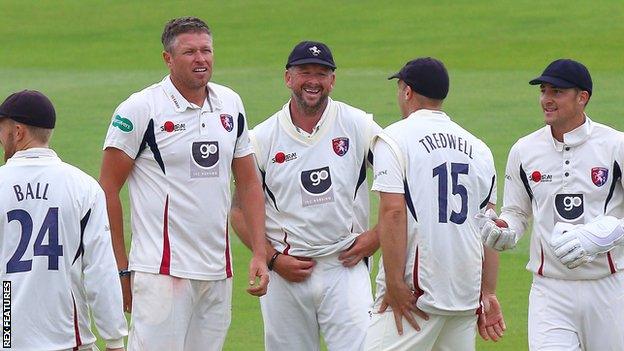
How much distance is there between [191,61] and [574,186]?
7.87 feet

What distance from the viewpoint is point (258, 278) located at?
8.33 meters

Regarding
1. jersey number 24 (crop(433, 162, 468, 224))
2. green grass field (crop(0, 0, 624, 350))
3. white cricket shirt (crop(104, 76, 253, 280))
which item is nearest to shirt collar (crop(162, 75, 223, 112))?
white cricket shirt (crop(104, 76, 253, 280))

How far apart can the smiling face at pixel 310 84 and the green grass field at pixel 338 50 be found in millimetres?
5812

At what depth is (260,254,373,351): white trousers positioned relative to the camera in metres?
8.73

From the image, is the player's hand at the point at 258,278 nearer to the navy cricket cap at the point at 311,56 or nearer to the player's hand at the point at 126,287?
the player's hand at the point at 126,287

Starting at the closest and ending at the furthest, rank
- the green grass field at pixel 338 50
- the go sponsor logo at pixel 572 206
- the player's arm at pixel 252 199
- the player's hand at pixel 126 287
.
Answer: the player's hand at pixel 126 287, the player's arm at pixel 252 199, the go sponsor logo at pixel 572 206, the green grass field at pixel 338 50

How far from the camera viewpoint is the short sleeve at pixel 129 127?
814 centimetres

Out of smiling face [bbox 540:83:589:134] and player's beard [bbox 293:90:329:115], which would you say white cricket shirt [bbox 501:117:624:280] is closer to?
smiling face [bbox 540:83:589:134]

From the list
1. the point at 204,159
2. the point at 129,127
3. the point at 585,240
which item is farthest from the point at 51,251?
the point at 585,240

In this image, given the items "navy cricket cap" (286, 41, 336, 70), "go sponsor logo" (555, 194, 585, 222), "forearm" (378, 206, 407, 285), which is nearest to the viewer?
"forearm" (378, 206, 407, 285)

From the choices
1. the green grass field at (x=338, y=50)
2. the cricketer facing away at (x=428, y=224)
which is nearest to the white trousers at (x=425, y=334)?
the cricketer facing away at (x=428, y=224)

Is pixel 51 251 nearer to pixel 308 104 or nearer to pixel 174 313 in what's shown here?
pixel 174 313

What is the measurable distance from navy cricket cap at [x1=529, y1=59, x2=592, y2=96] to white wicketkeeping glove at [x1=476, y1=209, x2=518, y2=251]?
1.04 metres

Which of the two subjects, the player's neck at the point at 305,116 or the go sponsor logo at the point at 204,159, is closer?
the go sponsor logo at the point at 204,159
